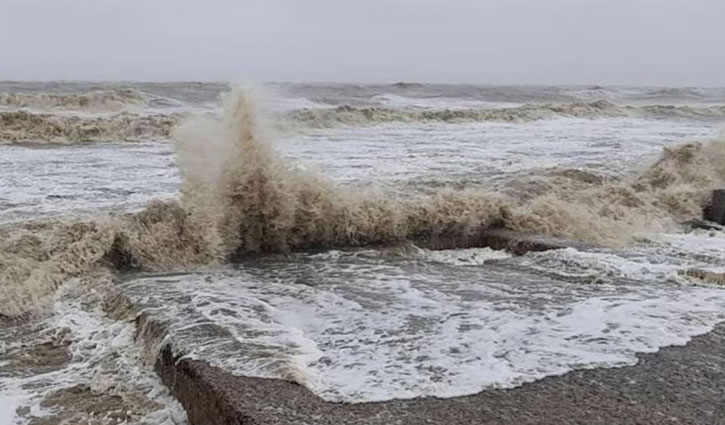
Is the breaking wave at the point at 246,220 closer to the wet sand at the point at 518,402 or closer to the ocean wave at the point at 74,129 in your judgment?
the wet sand at the point at 518,402

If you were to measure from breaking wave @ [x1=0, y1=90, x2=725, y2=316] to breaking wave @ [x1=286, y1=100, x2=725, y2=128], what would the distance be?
14586 millimetres

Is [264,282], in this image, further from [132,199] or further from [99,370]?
[132,199]

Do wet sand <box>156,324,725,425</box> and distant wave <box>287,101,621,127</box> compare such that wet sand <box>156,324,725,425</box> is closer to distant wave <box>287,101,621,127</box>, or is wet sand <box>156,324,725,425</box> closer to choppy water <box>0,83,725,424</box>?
choppy water <box>0,83,725,424</box>

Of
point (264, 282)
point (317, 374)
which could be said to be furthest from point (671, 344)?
point (264, 282)

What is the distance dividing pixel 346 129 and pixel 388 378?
18376 mm

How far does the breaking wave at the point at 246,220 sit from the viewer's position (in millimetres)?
5980

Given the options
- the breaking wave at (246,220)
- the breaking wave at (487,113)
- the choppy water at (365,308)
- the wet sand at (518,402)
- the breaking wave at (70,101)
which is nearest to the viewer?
the wet sand at (518,402)

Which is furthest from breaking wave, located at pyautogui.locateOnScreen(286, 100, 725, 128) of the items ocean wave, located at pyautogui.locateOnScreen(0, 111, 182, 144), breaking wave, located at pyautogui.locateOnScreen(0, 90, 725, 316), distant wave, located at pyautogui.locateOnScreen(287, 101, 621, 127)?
breaking wave, located at pyautogui.locateOnScreen(0, 90, 725, 316)

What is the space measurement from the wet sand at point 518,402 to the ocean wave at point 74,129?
48.6ft

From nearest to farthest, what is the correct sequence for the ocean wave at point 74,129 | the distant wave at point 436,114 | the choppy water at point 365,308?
the choppy water at point 365,308, the ocean wave at point 74,129, the distant wave at point 436,114

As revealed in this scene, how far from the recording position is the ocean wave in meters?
17.0

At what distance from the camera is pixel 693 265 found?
224 inches

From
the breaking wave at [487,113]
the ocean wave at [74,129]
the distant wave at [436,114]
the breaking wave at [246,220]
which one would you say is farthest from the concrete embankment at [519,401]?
the distant wave at [436,114]

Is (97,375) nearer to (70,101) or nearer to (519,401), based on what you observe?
(519,401)
